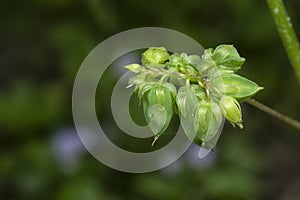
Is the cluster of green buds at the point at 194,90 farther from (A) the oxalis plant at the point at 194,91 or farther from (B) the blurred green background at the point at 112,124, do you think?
(B) the blurred green background at the point at 112,124

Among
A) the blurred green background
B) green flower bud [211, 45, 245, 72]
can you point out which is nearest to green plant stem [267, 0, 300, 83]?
green flower bud [211, 45, 245, 72]

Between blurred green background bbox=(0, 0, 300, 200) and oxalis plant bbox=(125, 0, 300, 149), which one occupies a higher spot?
oxalis plant bbox=(125, 0, 300, 149)

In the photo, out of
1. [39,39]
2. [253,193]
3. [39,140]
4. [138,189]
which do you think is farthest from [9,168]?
[253,193]

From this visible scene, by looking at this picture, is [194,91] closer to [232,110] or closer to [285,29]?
[232,110]

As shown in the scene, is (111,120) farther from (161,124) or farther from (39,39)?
(161,124)

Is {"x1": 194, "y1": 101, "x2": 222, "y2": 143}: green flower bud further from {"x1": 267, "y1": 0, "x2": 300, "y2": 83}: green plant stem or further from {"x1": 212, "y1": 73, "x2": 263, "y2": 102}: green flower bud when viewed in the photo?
{"x1": 267, "y1": 0, "x2": 300, "y2": 83}: green plant stem

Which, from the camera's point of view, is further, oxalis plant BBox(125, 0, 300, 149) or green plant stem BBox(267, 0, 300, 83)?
green plant stem BBox(267, 0, 300, 83)

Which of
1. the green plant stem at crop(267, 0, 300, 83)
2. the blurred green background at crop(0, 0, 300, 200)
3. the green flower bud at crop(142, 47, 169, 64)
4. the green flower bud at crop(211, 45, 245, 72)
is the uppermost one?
the green flower bud at crop(142, 47, 169, 64)
